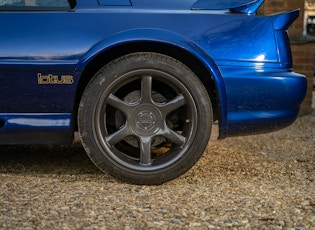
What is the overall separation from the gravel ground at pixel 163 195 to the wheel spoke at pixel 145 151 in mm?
181

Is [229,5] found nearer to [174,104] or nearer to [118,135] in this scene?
[174,104]

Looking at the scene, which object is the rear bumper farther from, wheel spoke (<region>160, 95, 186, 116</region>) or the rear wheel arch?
wheel spoke (<region>160, 95, 186, 116</region>)

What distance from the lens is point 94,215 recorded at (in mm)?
3213

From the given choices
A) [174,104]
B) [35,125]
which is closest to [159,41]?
[174,104]

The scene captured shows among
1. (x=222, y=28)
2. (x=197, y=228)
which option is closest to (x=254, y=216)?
(x=197, y=228)

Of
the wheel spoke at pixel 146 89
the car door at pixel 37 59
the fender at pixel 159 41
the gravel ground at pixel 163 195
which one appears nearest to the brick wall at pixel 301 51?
the gravel ground at pixel 163 195

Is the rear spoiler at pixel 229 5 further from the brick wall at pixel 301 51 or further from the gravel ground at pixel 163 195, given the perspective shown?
the brick wall at pixel 301 51

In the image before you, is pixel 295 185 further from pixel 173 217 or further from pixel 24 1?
pixel 24 1

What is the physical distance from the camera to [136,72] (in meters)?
3.87

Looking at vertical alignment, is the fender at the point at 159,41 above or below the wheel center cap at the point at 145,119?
above

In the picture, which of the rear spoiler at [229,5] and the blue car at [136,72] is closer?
the blue car at [136,72]

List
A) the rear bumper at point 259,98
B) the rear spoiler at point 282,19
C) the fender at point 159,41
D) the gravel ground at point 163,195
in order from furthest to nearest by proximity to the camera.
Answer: the rear spoiler at point 282,19 < the rear bumper at point 259,98 < the fender at point 159,41 < the gravel ground at point 163,195

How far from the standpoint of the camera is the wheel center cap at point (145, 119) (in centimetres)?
393

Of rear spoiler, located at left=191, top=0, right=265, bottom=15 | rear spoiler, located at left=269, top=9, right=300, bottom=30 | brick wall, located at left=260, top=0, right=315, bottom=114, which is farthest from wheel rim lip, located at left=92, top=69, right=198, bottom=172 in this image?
brick wall, located at left=260, top=0, right=315, bottom=114
